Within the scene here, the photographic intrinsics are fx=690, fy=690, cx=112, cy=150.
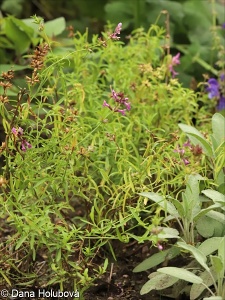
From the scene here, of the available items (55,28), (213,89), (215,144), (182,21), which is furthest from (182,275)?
(182,21)

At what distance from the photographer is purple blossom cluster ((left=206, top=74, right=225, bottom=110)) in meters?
2.48

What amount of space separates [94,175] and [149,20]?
1.47m

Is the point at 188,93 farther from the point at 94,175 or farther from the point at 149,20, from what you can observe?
the point at 149,20

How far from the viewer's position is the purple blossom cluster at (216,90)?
8.13 feet

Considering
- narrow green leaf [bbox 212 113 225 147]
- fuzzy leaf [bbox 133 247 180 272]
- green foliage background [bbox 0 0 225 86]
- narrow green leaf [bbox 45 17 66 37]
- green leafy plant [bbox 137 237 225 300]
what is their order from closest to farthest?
green leafy plant [bbox 137 237 225 300]
fuzzy leaf [bbox 133 247 180 272]
narrow green leaf [bbox 212 113 225 147]
narrow green leaf [bbox 45 17 66 37]
green foliage background [bbox 0 0 225 86]

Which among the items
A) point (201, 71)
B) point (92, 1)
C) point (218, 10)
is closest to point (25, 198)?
point (201, 71)

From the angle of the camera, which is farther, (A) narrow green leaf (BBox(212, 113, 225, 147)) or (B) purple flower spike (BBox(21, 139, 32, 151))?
(A) narrow green leaf (BBox(212, 113, 225, 147))

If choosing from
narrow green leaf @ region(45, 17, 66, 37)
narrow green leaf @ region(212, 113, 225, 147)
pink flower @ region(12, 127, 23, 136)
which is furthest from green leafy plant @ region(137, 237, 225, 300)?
narrow green leaf @ region(45, 17, 66, 37)

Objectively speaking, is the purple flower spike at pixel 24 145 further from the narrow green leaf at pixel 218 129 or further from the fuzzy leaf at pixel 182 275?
the narrow green leaf at pixel 218 129

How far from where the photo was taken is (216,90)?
248 centimetres

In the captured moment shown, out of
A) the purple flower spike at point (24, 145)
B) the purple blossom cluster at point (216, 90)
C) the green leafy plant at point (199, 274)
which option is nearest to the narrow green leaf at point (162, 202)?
the green leafy plant at point (199, 274)

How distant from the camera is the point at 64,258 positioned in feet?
5.33

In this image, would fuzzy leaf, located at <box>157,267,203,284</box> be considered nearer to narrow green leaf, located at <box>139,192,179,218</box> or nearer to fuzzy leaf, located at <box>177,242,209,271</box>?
fuzzy leaf, located at <box>177,242,209,271</box>

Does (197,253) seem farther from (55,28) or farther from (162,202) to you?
(55,28)
